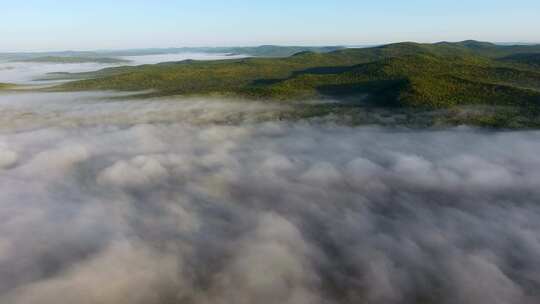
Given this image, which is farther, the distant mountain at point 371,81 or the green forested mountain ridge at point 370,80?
the green forested mountain ridge at point 370,80

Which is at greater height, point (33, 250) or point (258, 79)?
point (258, 79)

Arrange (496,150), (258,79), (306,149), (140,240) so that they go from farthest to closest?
(258,79) < (306,149) < (496,150) < (140,240)

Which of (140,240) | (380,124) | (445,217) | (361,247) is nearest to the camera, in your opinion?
(361,247)

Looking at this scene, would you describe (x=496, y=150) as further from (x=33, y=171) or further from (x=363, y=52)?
(x=363, y=52)

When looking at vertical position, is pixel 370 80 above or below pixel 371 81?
above

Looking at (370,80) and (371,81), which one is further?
(370,80)

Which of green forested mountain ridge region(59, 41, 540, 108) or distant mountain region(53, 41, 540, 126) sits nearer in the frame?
distant mountain region(53, 41, 540, 126)

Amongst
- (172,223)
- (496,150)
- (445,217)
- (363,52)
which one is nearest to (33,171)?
(172,223)

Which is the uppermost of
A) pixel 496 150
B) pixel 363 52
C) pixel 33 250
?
pixel 363 52
